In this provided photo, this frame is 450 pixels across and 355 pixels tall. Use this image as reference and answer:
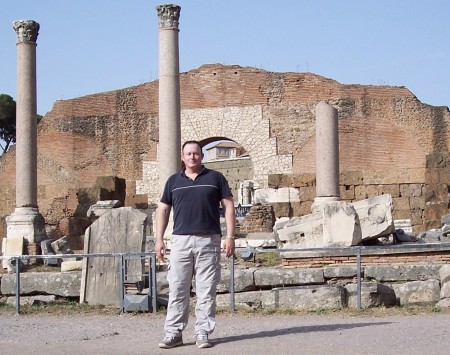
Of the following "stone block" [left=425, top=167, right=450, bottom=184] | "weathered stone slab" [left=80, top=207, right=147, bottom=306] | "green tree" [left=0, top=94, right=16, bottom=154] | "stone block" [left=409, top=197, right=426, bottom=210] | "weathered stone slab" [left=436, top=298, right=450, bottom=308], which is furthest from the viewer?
"green tree" [left=0, top=94, right=16, bottom=154]

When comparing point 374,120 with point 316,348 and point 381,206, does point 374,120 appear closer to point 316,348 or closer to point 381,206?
point 381,206

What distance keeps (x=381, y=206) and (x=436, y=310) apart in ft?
16.5

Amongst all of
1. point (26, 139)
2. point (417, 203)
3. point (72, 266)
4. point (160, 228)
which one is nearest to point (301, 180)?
point (417, 203)

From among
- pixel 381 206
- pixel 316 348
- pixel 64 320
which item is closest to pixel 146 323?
pixel 64 320

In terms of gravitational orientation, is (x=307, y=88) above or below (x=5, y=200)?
above

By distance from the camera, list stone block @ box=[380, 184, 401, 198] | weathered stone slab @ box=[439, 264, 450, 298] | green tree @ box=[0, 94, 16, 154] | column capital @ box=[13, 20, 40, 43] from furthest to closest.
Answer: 1. green tree @ box=[0, 94, 16, 154]
2. stone block @ box=[380, 184, 401, 198]
3. column capital @ box=[13, 20, 40, 43]
4. weathered stone slab @ box=[439, 264, 450, 298]

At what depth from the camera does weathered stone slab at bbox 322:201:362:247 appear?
13.2 meters

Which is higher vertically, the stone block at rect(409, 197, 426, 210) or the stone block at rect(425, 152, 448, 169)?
the stone block at rect(425, 152, 448, 169)

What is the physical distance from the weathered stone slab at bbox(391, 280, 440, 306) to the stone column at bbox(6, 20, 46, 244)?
959cm

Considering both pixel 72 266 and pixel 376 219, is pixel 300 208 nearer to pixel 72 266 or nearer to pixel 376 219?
pixel 376 219

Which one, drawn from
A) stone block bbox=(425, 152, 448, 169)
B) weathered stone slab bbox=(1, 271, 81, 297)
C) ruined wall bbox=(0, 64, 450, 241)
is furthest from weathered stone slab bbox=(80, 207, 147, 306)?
ruined wall bbox=(0, 64, 450, 241)

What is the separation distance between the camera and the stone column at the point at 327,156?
18609 millimetres

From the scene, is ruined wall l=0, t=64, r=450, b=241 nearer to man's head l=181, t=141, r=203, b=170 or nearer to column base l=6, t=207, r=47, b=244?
column base l=6, t=207, r=47, b=244

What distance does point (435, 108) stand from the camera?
26844 millimetres
